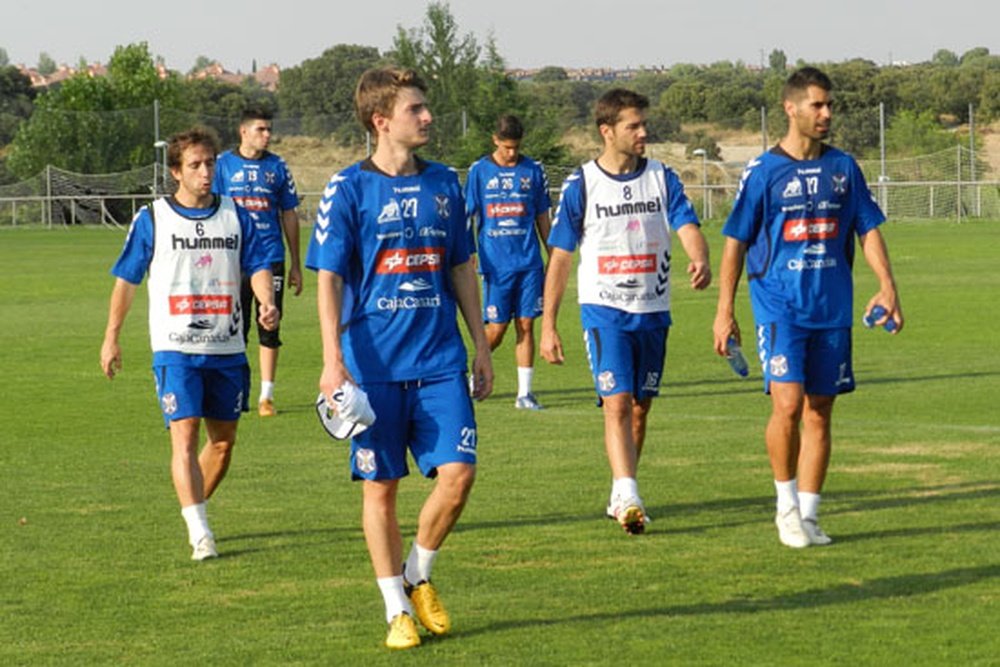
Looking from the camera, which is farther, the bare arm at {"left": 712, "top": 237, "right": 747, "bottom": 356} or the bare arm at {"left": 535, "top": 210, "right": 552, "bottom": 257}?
the bare arm at {"left": 535, "top": 210, "right": 552, "bottom": 257}

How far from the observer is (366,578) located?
8680mm

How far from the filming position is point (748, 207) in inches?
366

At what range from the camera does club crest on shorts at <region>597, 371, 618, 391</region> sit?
9.91 metres

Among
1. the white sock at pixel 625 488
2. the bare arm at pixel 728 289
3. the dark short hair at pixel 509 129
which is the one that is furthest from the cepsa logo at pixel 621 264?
the dark short hair at pixel 509 129

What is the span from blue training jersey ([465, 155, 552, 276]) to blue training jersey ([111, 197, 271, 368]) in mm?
6158

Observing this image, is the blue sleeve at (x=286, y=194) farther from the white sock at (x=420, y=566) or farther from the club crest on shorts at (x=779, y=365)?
the white sock at (x=420, y=566)

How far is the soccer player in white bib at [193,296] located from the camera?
9.37m

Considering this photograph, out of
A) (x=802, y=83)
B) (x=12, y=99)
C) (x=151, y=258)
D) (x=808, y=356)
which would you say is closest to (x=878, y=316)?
(x=808, y=356)

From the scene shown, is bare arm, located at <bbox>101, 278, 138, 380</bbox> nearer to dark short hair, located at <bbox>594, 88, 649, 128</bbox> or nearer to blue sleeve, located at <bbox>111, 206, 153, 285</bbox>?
blue sleeve, located at <bbox>111, 206, 153, 285</bbox>

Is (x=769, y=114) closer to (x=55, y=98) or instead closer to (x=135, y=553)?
(x=55, y=98)

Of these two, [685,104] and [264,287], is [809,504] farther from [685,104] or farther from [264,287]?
[685,104]

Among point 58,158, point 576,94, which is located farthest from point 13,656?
point 576,94

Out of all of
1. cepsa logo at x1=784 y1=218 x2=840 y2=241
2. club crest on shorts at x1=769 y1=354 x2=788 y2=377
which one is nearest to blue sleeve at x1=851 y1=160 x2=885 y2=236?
cepsa logo at x1=784 y1=218 x2=840 y2=241

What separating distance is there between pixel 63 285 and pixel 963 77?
87.1 m
